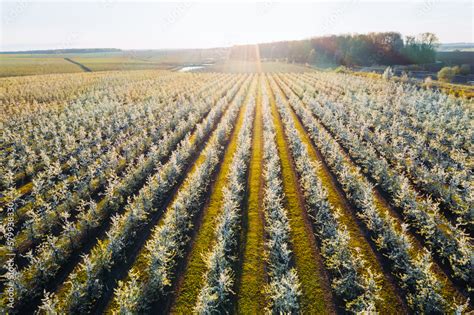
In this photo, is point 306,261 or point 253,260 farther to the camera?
point 253,260

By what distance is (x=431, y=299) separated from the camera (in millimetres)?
12875

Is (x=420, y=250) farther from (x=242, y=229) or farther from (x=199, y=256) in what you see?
(x=199, y=256)

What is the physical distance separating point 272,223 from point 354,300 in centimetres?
697

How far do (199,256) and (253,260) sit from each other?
330 centimetres

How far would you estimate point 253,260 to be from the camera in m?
16.5

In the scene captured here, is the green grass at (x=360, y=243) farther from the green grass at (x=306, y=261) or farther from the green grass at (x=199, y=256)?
the green grass at (x=199, y=256)

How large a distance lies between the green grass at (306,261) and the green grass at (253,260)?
6.92ft

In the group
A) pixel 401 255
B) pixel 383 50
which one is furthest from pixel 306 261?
pixel 383 50

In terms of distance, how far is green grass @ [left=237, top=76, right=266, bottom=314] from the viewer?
13898 mm

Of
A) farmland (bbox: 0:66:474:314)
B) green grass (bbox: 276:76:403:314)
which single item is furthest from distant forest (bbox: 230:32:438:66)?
green grass (bbox: 276:76:403:314)

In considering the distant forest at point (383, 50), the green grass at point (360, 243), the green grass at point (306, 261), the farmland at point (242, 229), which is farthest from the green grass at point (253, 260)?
the distant forest at point (383, 50)

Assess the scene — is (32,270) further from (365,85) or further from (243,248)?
(365,85)

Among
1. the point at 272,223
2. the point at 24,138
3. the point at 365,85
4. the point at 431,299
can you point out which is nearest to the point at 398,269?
the point at 431,299

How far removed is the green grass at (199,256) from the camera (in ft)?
46.0
